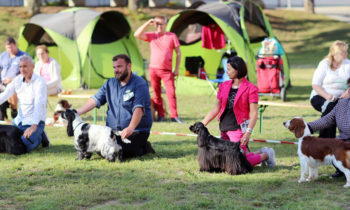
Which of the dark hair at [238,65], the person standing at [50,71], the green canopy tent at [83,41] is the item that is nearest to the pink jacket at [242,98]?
the dark hair at [238,65]

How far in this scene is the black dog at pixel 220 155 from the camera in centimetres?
514

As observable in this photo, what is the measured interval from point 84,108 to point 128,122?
50 centimetres

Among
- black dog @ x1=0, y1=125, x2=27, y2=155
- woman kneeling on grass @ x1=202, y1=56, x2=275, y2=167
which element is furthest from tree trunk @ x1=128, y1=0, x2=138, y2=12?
woman kneeling on grass @ x1=202, y1=56, x2=275, y2=167

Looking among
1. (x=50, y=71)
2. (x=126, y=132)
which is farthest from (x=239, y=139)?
(x=50, y=71)

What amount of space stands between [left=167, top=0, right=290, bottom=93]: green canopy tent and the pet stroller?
18.8 inches

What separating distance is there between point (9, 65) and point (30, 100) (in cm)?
272

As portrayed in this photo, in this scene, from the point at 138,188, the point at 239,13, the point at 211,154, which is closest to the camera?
the point at 138,188

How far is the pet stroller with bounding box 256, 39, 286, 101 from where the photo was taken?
1127 centimetres

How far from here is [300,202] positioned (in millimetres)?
4234

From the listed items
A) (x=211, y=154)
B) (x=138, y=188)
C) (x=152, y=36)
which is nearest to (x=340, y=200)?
(x=211, y=154)

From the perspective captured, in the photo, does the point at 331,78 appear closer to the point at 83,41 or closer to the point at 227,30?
the point at 227,30

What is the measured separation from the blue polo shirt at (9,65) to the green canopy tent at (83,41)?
13.0 ft

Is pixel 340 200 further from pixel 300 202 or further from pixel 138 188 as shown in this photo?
pixel 138 188

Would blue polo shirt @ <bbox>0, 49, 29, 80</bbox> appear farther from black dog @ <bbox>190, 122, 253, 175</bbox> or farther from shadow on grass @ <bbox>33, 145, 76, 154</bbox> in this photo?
black dog @ <bbox>190, 122, 253, 175</bbox>
